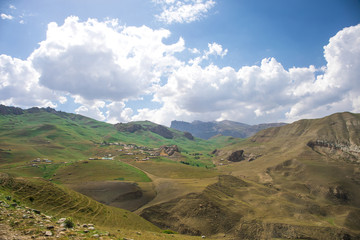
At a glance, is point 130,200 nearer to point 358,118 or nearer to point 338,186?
point 338,186

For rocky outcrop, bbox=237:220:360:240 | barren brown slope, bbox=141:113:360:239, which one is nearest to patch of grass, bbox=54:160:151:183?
barren brown slope, bbox=141:113:360:239

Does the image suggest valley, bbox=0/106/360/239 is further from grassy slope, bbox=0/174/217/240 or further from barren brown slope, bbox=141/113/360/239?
barren brown slope, bbox=141/113/360/239

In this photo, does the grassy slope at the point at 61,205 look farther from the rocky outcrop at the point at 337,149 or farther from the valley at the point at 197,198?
the rocky outcrop at the point at 337,149

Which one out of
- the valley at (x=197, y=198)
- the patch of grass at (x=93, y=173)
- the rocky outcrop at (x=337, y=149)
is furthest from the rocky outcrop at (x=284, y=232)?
the rocky outcrop at (x=337, y=149)

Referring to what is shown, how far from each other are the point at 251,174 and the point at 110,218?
136 m

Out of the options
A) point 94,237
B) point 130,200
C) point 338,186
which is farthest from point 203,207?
point 338,186

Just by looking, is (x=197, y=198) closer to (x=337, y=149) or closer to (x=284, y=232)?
(x=284, y=232)

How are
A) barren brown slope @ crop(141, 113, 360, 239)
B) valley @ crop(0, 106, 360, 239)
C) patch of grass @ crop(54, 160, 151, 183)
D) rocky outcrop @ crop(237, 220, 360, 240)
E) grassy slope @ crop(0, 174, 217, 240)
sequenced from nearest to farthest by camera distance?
1. grassy slope @ crop(0, 174, 217, 240)
2. valley @ crop(0, 106, 360, 239)
3. rocky outcrop @ crop(237, 220, 360, 240)
4. barren brown slope @ crop(141, 113, 360, 239)
5. patch of grass @ crop(54, 160, 151, 183)

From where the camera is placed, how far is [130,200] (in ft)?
240

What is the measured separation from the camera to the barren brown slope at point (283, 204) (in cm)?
5628

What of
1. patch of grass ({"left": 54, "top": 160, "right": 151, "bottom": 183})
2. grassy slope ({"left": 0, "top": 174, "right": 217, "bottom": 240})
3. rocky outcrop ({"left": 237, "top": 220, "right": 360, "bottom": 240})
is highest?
grassy slope ({"left": 0, "top": 174, "right": 217, "bottom": 240})

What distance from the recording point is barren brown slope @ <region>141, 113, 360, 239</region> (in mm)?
56281

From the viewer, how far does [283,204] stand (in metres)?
75.6

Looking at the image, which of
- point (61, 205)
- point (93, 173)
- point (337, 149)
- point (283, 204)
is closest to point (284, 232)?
point (283, 204)
